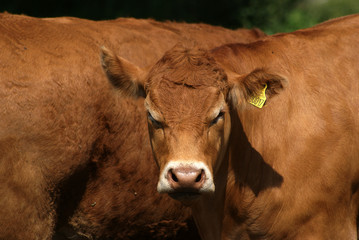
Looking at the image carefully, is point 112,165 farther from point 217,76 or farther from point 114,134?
point 217,76

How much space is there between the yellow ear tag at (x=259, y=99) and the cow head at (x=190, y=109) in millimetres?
44

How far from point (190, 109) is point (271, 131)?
39.1 inches

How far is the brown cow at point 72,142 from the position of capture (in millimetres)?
4980

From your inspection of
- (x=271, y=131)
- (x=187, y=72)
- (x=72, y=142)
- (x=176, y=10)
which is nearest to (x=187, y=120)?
(x=187, y=72)

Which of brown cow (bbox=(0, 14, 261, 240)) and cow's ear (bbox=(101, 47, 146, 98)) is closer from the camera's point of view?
cow's ear (bbox=(101, 47, 146, 98))

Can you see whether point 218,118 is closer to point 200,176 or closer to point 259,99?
point 259,99

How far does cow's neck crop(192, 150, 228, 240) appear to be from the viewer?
4984 millimetres

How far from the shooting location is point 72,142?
17.3 feet

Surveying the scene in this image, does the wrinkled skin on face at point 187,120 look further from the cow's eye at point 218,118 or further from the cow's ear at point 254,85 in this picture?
the cow's ear at point 254,85

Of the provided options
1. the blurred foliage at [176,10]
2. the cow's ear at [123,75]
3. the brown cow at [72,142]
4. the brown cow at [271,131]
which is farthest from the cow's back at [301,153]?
the blurred foliage at [176,10]

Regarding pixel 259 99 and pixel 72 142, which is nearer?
pixel 259 99

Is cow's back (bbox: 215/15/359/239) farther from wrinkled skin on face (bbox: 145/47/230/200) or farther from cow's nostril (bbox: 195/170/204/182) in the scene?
cow's nostril (bbox: 195/170/204/182)

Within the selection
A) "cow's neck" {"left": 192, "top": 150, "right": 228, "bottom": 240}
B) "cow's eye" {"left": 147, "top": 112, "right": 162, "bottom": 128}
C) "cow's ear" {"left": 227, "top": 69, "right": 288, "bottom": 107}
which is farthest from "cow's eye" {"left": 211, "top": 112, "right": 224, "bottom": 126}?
"cow's neck" {"left": 192, "top": 150, "right": 228, "bottom": 240}

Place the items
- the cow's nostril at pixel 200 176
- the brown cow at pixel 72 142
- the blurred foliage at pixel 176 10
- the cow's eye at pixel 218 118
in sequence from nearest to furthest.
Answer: the cow's nostril at pixel 200 176 → the cow's eye at pixel 218 118 → the brown cow at pixel 72 142 → the blurred foliage at pixel 176 10
